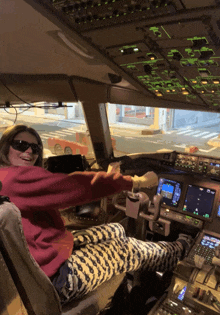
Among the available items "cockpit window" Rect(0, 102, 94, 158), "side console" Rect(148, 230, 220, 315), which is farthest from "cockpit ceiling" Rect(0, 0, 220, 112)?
"side console" Rect(148, 230, 220, 315)

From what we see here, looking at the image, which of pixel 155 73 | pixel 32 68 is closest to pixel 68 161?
pixel 32 68

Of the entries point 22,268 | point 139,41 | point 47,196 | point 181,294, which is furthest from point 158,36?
point 181,294

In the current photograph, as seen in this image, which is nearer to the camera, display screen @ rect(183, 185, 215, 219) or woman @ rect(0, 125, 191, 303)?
woman @ rect(0, 125, 191, 303)

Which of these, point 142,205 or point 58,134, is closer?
point 142,205

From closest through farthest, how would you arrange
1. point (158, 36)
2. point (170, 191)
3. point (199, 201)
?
point (158, 36) → point (199, 201) → point (170, 191)

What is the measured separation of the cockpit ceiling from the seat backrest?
1.08 metres

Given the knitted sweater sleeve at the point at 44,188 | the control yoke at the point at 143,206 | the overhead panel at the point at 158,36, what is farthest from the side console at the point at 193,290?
the overhead panel at the point at 158,36

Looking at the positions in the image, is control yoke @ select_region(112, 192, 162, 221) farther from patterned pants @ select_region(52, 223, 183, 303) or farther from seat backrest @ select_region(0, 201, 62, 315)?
seat backrest @ select_region(0, 201, 62, 315)

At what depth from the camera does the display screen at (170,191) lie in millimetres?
2023

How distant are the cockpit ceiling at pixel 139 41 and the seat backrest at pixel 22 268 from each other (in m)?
1.08

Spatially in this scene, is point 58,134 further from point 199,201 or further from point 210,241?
point 210,241

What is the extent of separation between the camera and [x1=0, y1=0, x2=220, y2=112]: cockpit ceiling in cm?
118

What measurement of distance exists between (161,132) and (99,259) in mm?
10154

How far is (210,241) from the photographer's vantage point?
1687mm
